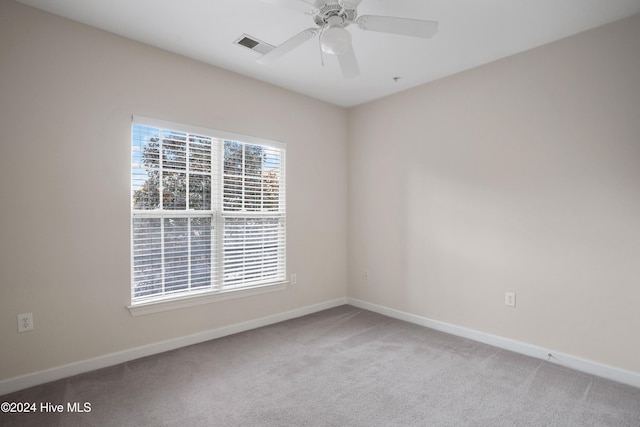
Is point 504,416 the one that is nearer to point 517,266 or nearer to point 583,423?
point 583,423

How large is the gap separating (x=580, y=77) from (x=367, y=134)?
2206mm

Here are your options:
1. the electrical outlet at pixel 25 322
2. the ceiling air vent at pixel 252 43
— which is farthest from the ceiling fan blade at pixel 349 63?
the electrical outlet at pixel 25 322

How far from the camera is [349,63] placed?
7.52 feet

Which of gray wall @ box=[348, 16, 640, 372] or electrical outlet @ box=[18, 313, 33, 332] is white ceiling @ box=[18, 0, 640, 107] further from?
electrical outlet @ box=[18, 313, 33, 332]

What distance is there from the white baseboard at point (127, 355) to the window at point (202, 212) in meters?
0.40

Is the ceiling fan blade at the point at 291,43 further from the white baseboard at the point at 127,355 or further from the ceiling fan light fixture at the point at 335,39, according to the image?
the white baseboard at the point at 127,355

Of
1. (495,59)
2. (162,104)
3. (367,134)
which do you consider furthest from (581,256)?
(162,104)

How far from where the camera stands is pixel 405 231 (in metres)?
3.85

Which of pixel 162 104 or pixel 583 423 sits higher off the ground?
pixel 162 104

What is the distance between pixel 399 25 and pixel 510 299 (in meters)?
2.53

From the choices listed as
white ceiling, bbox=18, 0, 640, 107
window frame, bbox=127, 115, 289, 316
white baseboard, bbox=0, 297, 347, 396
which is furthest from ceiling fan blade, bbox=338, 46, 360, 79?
white baseboard, bbox=0, 297, 347, 396

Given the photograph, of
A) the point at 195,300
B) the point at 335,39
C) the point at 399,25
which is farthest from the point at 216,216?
the point at 399,25

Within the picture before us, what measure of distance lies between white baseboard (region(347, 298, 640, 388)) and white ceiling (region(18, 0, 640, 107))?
260 centimetres

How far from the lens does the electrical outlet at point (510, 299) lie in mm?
2972
